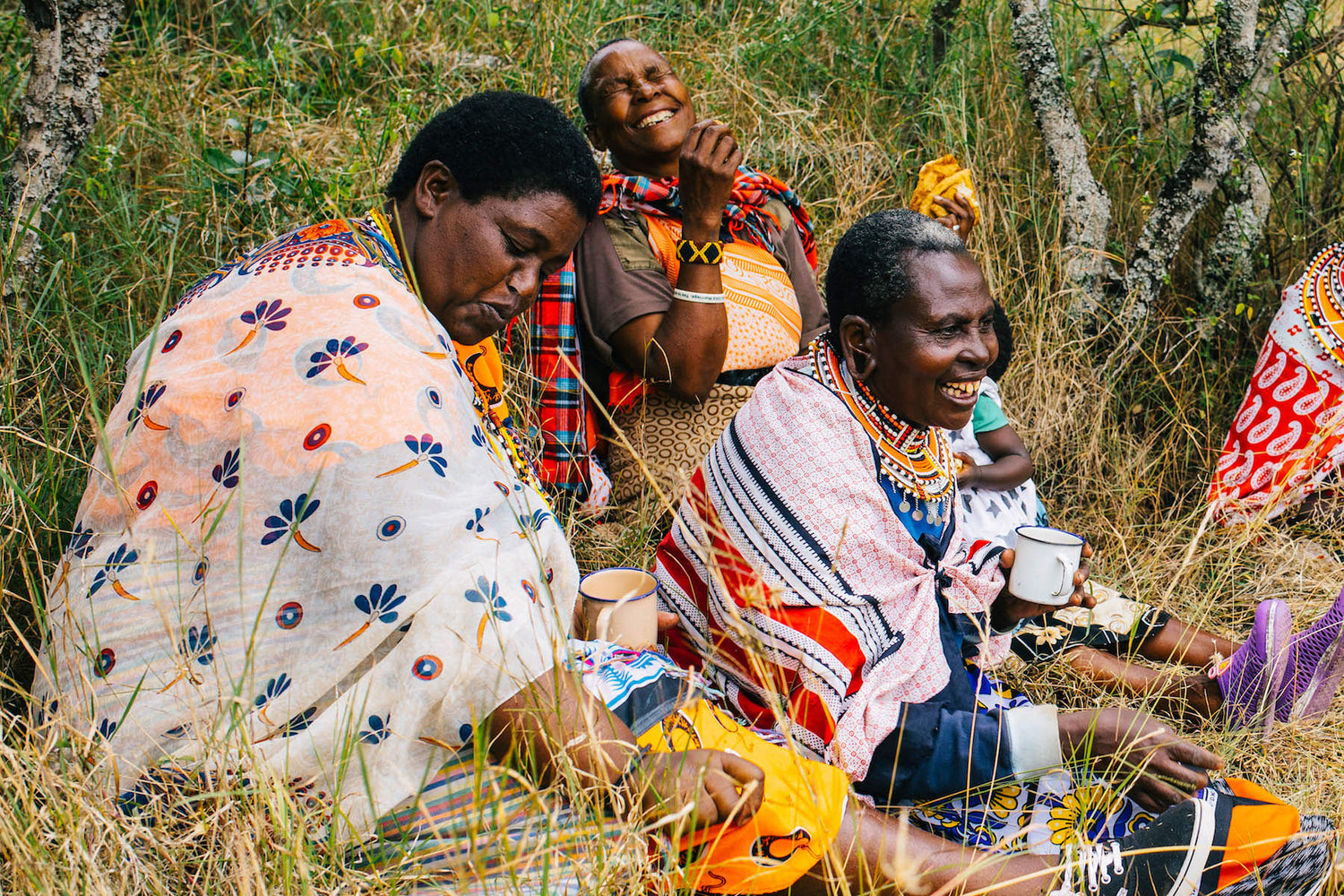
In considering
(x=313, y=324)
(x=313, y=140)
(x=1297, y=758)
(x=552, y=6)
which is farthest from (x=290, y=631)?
(x=552, y=6)

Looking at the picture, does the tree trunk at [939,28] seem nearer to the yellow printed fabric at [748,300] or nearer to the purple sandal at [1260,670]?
the yellow printed fabric at [748,300]

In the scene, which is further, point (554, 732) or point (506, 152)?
point (506, 152)

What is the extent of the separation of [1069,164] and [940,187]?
103 centimetres

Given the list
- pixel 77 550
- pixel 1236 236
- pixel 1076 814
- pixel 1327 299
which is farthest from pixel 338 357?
pixel 1236 236

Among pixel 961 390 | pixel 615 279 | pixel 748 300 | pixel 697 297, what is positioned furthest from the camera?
pixel 748 300

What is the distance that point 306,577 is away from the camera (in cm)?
168

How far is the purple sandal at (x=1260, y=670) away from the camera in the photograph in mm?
2379

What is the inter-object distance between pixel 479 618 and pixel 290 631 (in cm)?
31

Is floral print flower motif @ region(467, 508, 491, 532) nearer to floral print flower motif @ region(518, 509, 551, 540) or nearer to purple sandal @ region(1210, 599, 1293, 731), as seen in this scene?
floral print flower motif @ region(518, 509, 551, 540)

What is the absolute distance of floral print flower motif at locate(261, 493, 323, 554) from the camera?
1659 mm

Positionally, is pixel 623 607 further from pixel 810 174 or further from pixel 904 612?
pixel 810 174

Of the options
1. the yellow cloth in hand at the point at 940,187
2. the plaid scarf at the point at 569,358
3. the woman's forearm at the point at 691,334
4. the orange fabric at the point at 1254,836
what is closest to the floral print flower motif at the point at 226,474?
the plaid scarf at the point at 569,358

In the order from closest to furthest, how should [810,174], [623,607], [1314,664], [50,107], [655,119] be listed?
[623,607], [1314,664], [50,107], [655,119], [810,174]

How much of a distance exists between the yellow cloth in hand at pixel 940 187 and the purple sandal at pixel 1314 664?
1536mm
